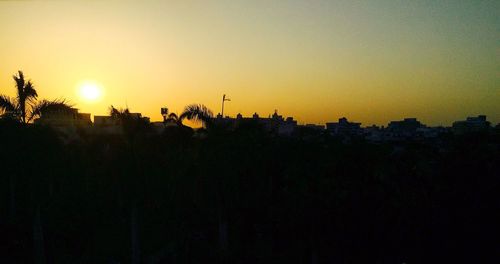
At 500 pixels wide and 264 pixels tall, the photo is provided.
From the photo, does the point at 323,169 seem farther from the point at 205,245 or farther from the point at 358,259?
the point at 205,245

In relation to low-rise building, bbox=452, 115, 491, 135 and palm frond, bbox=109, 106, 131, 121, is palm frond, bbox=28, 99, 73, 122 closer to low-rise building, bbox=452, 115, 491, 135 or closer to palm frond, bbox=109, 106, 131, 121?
palm frond, bbox=109, 106, 131, 121

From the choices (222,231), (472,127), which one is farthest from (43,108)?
(472,127)

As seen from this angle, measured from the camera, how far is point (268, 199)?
63.0ft

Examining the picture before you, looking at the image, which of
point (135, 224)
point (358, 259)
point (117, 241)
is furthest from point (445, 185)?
point (117, 241)

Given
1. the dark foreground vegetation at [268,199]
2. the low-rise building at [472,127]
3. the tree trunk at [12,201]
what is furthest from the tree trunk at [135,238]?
the low-rise building at [472,127]

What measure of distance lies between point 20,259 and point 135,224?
185 inches

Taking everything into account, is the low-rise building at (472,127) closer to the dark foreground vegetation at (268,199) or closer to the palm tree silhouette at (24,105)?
the dark foreground vegetation at (268,199)

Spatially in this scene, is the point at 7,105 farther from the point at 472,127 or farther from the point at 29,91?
the point at 472,127

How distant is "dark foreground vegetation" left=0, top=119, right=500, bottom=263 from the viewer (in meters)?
16.2

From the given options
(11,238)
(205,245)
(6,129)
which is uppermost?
(6,129)

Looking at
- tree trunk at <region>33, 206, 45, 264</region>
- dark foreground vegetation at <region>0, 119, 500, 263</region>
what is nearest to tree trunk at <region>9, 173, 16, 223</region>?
dark foreground vegetation at <region>0, 119, 500, 263</region>

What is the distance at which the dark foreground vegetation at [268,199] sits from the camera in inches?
637

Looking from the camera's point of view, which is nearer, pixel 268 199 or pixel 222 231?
pixel 268 199

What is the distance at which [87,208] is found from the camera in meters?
23.1
